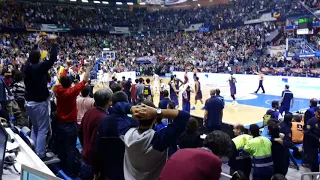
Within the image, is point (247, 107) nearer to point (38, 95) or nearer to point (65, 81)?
point (65, 81)

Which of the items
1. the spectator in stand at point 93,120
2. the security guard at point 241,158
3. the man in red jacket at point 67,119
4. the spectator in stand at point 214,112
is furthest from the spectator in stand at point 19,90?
the spectator in stand at point 214,112

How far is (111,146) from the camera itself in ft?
9.99

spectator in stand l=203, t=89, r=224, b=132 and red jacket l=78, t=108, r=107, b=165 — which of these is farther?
spectator in stand l=203, t=89, r=224, b=132

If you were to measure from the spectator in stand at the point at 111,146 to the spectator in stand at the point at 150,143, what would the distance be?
400 millimetres

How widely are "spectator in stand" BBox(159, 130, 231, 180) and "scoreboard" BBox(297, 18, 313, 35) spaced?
86.3ft

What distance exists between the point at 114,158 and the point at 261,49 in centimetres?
2916

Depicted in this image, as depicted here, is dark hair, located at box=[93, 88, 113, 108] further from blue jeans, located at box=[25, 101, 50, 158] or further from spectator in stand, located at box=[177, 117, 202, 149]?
spectator in stand, located at box=[177, 117, 202, 149]

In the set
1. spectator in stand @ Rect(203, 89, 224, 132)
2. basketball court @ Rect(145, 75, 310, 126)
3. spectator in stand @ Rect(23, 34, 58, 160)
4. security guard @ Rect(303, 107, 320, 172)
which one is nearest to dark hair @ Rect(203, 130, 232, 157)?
spectator in stand @ Rect(23, 34, 58, 160)

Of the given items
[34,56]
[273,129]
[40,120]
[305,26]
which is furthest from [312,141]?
[305,26]

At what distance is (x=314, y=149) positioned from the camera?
6.15 metres

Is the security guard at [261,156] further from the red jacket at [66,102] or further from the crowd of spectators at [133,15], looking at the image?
the crowd of spectators at [133,15]

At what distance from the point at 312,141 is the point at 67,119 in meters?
4.56

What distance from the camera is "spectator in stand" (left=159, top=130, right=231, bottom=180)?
6.13ft

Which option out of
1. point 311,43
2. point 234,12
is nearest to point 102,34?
point 234,12
